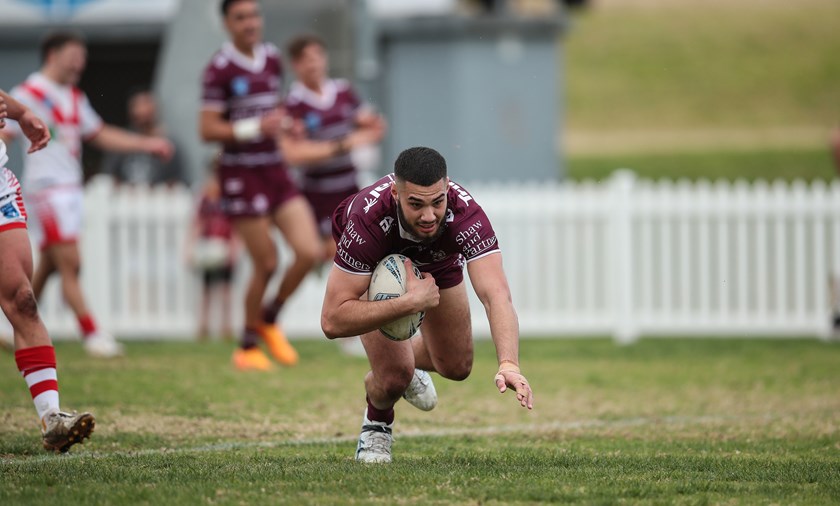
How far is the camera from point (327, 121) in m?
12.4

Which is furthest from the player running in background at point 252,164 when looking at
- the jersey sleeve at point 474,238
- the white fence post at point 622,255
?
the jersey sleeve at point 474,238

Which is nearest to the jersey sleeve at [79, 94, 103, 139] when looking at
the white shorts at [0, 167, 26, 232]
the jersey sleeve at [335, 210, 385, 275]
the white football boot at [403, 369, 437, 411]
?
the white shorts at [0, 167, 26, 232]

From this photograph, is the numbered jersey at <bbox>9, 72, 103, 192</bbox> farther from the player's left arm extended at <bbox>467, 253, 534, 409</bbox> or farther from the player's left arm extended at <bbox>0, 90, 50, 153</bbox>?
the player's left arm extended at <bbox>467, 253, 534, 409</bbox>

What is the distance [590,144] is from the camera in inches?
1683

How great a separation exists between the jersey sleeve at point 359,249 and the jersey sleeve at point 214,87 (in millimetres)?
4826

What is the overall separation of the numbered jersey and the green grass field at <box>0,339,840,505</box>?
1586 millimetres

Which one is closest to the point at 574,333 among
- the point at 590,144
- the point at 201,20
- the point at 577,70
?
the point at 201,20

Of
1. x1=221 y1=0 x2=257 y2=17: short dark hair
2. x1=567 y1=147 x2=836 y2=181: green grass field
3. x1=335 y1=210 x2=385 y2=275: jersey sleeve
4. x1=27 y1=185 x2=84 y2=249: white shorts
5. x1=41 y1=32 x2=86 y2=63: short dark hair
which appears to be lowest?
x1=567 y1=147 x2=836 y2=181: green grass field

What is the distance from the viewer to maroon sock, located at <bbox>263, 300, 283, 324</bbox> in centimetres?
1140

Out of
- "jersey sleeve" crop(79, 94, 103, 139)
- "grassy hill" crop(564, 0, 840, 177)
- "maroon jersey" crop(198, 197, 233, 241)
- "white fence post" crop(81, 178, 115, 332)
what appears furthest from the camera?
"grassy hill" crop(564, 0, 840, 177)

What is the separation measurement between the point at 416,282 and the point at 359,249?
12.8 inches

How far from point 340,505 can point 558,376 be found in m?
5.93

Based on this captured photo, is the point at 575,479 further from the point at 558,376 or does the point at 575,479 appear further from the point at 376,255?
the point at 558,376

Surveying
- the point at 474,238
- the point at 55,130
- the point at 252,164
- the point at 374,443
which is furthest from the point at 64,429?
the point at 55,130
